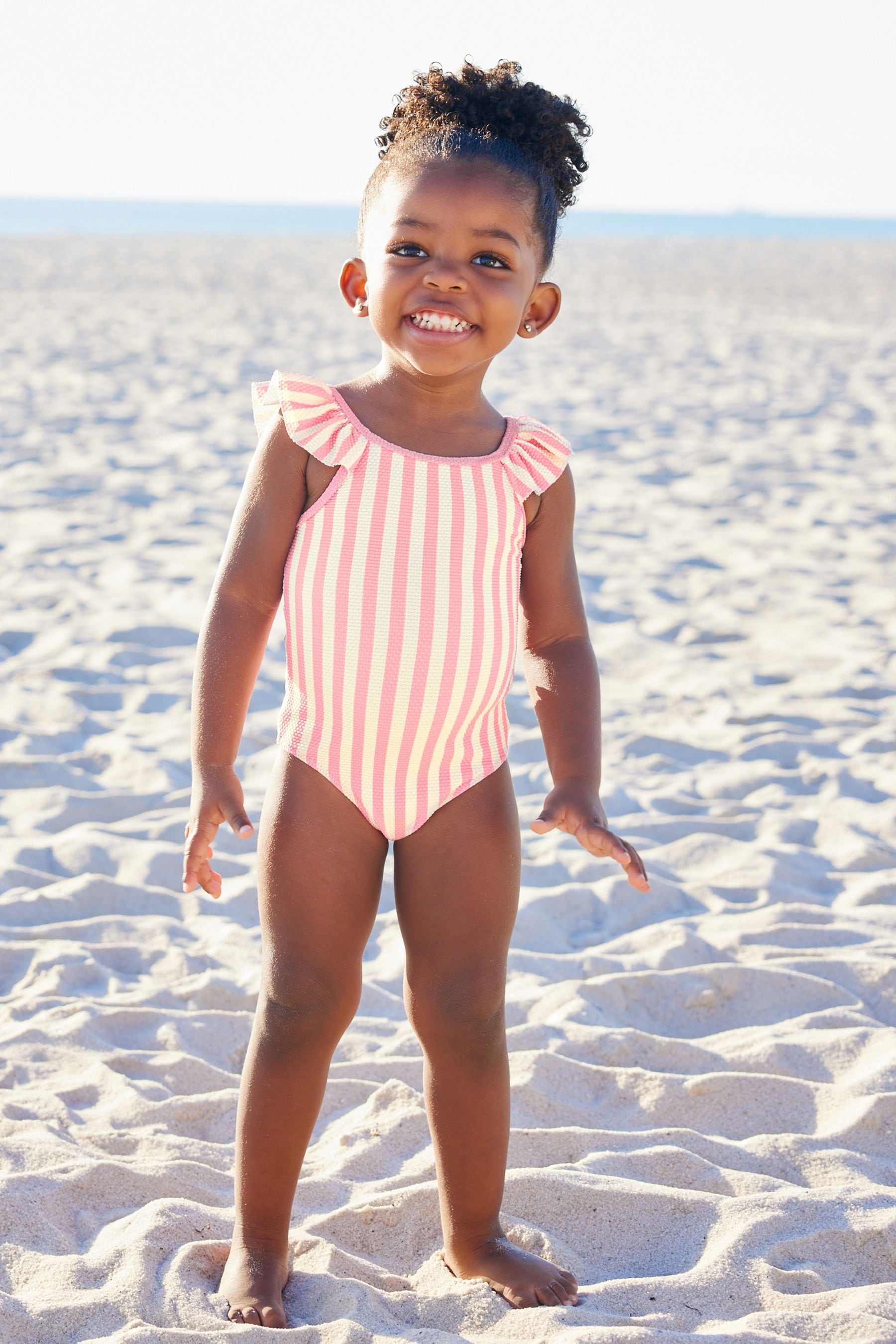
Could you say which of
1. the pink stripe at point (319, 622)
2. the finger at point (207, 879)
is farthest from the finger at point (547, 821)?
the finger at point (207, 879)

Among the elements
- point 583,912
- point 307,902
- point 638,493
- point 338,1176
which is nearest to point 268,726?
point 583,912

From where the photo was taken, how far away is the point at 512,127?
1897mm

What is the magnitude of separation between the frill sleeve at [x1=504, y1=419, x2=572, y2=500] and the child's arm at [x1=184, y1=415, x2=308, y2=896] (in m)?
0.30

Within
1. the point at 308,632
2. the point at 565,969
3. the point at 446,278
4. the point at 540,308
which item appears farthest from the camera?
the point at 565,969

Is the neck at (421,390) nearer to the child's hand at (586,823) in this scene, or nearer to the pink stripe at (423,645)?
the pink stripe at (423,645)

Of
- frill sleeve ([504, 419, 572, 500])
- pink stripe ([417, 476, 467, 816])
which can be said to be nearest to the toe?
pink stripe ([417, 476, 467, 816])

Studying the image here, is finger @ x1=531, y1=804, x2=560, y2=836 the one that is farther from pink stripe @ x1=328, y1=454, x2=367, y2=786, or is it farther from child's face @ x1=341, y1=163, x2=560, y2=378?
child's face @ x1=341, y1=163, x2=560, y2=378

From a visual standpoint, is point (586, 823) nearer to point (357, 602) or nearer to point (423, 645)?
point (423, 645)

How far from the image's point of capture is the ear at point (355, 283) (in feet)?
6.50

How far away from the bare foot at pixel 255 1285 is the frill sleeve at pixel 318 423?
1.14 metres

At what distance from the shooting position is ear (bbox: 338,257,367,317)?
1981 mm

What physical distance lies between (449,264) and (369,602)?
18.4 inches

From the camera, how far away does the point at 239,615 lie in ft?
6.39

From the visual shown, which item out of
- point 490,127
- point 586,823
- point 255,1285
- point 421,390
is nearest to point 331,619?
point 421,390
